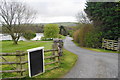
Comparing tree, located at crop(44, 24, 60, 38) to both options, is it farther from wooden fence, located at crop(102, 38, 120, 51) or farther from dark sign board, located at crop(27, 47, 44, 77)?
dark sign board, located at crop(27, 47, 44, 77)

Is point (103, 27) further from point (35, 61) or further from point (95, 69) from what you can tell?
point (35, 61)

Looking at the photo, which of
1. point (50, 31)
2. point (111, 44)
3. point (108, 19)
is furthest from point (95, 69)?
point (50, 31)

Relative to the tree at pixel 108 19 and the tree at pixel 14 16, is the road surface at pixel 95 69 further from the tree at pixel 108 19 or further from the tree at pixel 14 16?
the tree at pixel 14 16

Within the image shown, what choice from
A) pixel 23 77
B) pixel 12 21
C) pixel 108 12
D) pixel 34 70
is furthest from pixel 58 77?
pixel 12 21

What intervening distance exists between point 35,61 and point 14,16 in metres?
16.5

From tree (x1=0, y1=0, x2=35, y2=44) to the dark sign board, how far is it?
1564 cm

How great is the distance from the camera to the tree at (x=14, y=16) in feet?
53.5

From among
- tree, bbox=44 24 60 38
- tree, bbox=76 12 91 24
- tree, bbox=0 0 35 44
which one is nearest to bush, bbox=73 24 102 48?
tree, bbox=76 12 91 24

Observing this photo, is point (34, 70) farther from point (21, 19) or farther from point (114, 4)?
point (21, 19)

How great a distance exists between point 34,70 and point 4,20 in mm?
16716

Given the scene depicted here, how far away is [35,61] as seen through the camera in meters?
3.60

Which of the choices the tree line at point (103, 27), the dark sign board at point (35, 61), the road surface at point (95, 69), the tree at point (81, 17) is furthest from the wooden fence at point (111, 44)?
the tree at point (81, 17)

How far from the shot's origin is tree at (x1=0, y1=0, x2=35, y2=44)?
53.5 ft

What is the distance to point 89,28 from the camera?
1334cm
